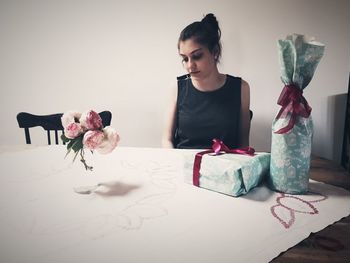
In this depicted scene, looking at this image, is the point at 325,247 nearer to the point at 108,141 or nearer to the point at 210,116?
the point at 108,141

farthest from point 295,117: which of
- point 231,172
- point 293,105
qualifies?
point 231,172

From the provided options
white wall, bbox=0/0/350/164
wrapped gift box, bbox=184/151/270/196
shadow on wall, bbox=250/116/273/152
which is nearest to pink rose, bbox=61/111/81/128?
wrapped gift box, bbox=184/151/270/196

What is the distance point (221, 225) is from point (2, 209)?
547 millimetres

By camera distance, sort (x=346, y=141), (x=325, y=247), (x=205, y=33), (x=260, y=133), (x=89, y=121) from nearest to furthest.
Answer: (x=325, y=247)
(x=89, y=121)
(x=205, y=33)
(x=346, y=141)
(x=260, y=133)

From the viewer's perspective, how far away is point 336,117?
67.8 inches

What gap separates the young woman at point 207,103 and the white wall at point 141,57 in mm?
366

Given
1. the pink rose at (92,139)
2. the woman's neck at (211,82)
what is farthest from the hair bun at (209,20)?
the pink rose at (92,139)

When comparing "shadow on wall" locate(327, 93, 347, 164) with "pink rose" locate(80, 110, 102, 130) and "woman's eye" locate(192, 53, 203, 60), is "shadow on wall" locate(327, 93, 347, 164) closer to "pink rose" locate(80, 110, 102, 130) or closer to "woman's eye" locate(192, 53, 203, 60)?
"woman's eye" locate(192, 53, 203, 60)

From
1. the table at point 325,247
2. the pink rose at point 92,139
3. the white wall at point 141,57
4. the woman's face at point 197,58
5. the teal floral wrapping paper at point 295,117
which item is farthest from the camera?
the white wall at point 141,57

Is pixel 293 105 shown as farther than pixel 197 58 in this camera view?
No

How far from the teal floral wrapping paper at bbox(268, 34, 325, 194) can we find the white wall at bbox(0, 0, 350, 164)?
117 cm

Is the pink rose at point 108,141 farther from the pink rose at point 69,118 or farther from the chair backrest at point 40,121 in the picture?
the chair backrest at point 40,121

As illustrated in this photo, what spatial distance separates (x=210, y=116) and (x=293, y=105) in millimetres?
805

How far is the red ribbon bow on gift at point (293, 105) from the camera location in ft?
2.10
